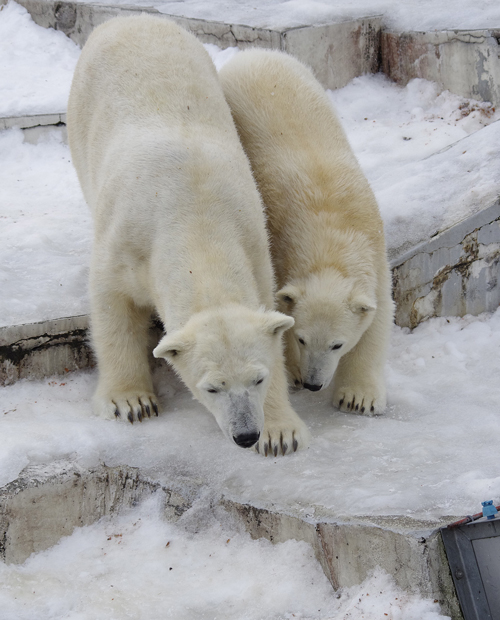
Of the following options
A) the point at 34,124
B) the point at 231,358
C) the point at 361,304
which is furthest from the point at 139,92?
the point at 34,124

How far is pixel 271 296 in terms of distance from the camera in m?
3.28

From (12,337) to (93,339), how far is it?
388 millimetres

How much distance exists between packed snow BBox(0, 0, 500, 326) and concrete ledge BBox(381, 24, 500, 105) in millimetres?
100

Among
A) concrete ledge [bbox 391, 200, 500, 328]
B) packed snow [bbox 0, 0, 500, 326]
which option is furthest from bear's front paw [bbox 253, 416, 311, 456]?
concrete ledge [bbox 391, 200, 500, 328]

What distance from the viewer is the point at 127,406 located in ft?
10.8

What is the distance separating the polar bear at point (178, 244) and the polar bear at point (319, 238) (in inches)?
8.1

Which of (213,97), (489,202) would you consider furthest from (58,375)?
(489,202)

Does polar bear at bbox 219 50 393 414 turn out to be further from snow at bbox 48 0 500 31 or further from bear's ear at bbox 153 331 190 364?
snow at bbox 48 0 500 31

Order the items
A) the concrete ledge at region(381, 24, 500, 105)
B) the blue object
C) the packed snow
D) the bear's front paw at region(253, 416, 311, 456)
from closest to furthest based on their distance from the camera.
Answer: the blue object < the bear's front paw at region(253, 416, 311, 456) < the packed snow < the concrete ledge at region(381, 24, 500, 105)

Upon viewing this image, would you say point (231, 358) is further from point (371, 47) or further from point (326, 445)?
point (371, 47)

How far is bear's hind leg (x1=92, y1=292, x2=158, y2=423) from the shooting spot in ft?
10.9

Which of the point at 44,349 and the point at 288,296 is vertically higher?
the point at 288,296

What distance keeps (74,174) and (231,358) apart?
129 inches

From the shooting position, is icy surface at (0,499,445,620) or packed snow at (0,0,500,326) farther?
packed snow at (0,0,500,326)
